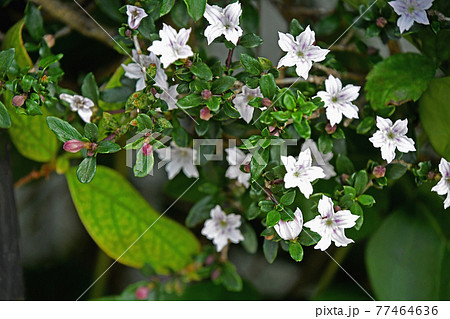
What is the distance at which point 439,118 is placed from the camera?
2.17 ft

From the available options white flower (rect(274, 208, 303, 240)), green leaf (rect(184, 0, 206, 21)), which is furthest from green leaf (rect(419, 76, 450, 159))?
green leaf (rect(184, 0, 206, 21))

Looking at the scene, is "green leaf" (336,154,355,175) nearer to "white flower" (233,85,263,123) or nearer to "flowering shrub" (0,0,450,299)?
"flowering shrub" (0,0,450,299)

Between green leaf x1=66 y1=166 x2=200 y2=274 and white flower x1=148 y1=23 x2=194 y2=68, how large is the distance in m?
0.27

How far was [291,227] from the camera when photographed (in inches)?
23.0

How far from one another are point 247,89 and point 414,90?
21 centimetres

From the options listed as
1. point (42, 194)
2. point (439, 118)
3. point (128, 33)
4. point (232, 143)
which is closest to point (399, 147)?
point (439, 118)

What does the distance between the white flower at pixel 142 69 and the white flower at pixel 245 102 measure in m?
0.09

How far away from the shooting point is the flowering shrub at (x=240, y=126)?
0.58 meters

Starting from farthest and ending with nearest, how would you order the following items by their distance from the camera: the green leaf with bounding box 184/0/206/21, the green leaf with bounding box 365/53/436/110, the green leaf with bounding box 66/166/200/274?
the green leaf with bounding box 66/166/200/274 < the green leaf with bounding box 365/53/436/110 < the green leaf with bounding box 184/0/206/21

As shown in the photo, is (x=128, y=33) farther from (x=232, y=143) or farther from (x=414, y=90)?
(x=414, y=90)

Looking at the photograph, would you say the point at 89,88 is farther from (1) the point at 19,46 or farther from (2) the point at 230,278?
(2) the point at 230,278

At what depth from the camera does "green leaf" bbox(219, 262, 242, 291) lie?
80 centimetres

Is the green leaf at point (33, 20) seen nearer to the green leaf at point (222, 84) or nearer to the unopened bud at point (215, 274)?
the green leaf at point (222, 84)

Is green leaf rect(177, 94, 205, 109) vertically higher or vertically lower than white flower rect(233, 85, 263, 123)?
higher
